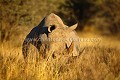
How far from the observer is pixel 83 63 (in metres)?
10.1

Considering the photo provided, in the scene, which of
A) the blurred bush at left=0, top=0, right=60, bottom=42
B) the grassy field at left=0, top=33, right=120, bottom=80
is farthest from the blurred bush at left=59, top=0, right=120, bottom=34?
the grassy field at left=0, top=33, right=120, bottom=80

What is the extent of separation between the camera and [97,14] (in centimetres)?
3198

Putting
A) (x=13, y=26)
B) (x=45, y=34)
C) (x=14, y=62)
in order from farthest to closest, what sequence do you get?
1. (x=13, y=26)
2. (x=45, y=34)
3. (x=14, y=62)

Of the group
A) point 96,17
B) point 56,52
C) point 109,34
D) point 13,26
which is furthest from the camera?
point 96,17

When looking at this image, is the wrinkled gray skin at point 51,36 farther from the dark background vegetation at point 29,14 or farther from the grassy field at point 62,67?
the dark background vegetation at point 29,14

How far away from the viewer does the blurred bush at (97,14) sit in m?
28.5

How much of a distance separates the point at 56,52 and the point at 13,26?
264 inches

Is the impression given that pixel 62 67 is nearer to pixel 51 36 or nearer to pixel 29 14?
pixel 51 36

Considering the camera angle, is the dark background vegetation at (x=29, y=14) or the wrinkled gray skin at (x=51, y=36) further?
the dark background vegetation at (x=29, y=14)

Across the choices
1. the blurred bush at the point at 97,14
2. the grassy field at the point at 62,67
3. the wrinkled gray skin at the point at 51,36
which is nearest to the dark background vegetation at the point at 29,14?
the blurred bush at the point at 97,14

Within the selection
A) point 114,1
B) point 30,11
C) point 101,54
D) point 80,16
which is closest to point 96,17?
point 80,16

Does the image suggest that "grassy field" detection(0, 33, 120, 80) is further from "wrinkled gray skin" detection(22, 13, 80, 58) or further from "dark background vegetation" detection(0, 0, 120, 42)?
"dark background vegetation" detection(0, 0, 120, 42)

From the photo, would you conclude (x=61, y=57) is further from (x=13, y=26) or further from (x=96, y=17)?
(x=96, y=17)

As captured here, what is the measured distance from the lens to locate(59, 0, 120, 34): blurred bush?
28.5 meters
